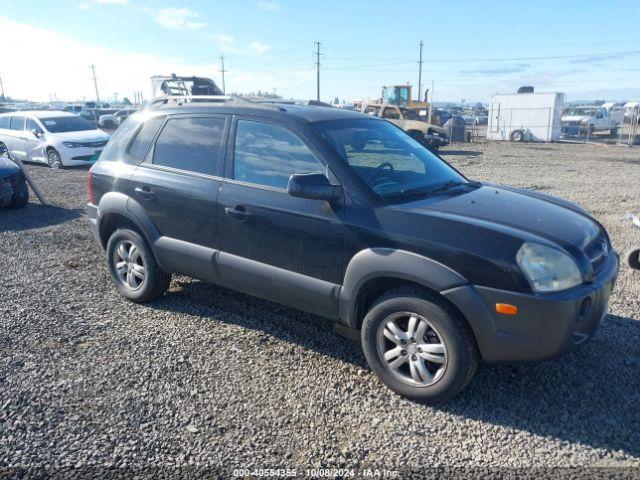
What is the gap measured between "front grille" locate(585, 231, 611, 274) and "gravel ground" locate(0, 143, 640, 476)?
84cm

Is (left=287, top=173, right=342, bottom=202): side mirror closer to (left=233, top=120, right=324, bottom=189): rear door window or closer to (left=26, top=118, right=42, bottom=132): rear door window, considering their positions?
(left=233, top=120, right=324, bottom=189): rear door window

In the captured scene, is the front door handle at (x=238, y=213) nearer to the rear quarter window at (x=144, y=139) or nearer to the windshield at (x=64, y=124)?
the rear quarter window at (x=144, y=139)

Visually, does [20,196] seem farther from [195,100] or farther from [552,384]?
[552,384]

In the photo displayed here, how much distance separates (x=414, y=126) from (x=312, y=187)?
18362mm

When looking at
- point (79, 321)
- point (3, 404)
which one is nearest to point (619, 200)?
point (79, 321)

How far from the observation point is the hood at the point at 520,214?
3289 mm

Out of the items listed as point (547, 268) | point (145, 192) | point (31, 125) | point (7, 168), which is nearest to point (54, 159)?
point (31, 125)

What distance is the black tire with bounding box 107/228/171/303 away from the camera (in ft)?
15.7

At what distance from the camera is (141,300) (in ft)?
16.4

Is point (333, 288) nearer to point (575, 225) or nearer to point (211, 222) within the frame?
point (211, 222)

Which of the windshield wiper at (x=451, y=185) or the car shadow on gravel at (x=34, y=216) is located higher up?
the windshield wiper at (x=451, y=185)

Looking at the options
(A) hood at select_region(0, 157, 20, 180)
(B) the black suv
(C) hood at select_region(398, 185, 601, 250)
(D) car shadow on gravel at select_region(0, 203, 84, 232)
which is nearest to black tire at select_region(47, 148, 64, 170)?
(D) car shadow on gravel at select_region(0, 203, 84, 232)

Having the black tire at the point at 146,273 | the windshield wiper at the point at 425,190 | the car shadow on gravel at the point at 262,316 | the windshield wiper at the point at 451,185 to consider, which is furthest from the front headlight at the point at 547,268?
the black tire at the point at 146,273

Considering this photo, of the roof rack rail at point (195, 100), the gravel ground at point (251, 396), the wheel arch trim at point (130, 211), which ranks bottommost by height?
the gravel ground at point (251, 396)
